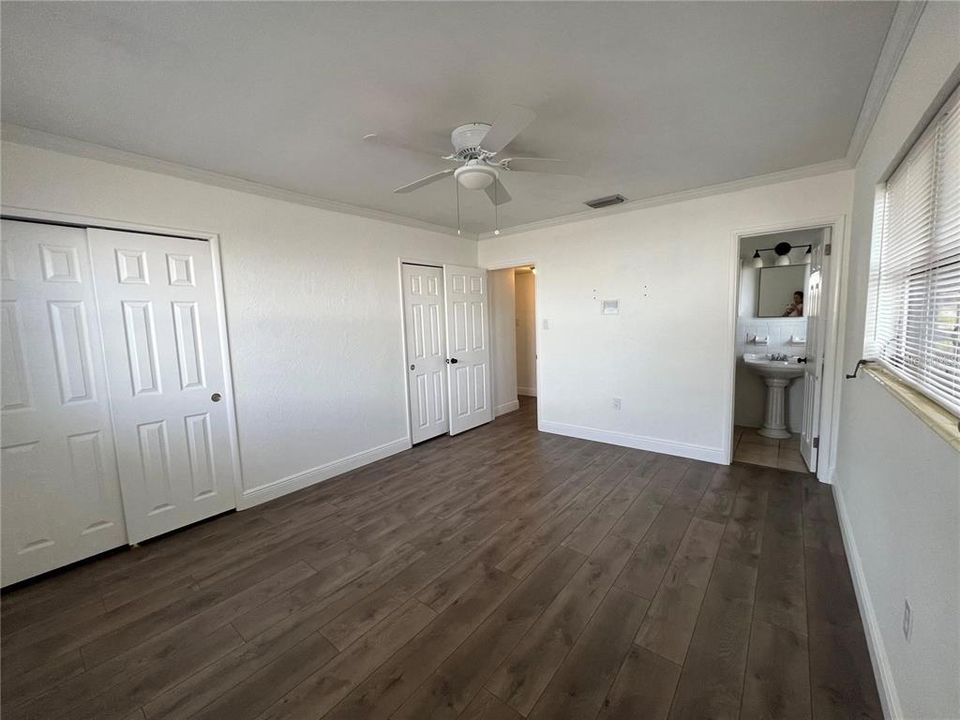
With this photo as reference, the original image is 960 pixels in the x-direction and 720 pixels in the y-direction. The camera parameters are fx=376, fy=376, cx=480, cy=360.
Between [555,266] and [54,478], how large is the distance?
173 inches

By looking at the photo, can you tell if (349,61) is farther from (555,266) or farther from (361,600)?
(555,266)

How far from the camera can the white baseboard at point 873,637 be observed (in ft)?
4.19

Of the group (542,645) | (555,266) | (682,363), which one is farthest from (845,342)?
(542,645)

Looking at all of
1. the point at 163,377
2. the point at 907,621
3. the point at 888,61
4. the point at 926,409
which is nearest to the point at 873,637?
the point at 907,621

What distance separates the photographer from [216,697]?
4.81 ft

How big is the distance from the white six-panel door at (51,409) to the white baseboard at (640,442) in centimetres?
396

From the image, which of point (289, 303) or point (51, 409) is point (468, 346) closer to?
point (289, 303)

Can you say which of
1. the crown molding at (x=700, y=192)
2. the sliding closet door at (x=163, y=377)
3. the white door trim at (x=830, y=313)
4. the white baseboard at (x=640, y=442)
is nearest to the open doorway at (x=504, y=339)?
the crown molding at (x=700, y=192)

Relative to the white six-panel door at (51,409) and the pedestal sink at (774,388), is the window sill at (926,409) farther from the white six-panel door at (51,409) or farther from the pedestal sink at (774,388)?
the white six-panel door at (51,409)

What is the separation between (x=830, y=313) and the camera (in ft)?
9.58

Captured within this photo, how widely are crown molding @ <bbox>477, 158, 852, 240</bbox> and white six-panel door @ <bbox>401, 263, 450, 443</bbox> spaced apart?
1290 millimetres

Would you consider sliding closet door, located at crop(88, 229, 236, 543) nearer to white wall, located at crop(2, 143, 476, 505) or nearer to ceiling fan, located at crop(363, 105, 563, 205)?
white wall, located at crop(2, 143, 476, 505)

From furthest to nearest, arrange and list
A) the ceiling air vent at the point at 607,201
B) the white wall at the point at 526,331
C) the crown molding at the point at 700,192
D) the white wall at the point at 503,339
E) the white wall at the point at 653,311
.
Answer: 1. the white wall at the point at 526,331
2. the white wall at the point at 503,339
3. the ceiling air vent at the point at 607,201
4. the white wall at the point at 653,311
5. the crown molding at the point at 700,192

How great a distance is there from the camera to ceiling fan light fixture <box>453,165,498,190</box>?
2037 mm
